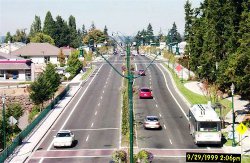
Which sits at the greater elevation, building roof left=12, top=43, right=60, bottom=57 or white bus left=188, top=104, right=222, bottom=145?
building roof left=12, top=43, right=60, bottom=57

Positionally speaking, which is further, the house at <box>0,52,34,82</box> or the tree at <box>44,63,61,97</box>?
the house at <box>0,52,34,82</box>

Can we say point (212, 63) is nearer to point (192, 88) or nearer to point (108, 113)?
point (192, 88)

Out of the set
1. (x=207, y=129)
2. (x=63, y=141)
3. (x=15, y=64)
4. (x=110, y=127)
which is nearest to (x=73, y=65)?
(x=15, y=64)

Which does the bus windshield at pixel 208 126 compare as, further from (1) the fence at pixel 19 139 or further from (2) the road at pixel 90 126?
(1) the fence at pixel 19 139

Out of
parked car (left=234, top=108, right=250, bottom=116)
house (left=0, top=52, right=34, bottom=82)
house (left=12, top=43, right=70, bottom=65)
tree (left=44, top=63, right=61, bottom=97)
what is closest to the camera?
parked car (left=234, top=108, right=250, bottom=116)

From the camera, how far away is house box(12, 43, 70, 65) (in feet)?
443

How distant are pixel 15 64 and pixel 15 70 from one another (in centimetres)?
141

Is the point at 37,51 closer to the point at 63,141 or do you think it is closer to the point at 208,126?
the point at 63,141

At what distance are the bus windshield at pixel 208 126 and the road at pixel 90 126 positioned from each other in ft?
24.4

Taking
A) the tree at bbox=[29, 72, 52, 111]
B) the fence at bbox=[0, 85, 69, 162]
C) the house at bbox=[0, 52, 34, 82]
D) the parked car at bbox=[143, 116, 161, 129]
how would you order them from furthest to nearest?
1. the house at bbox=[0, 52, 34, 82]
2. the tree at bbox=[29, 72, 52, 111]
3. the parked car at bbox=[143, 116, 161, 129]
4. the fence at bbox=[0, 85, 69, 162]

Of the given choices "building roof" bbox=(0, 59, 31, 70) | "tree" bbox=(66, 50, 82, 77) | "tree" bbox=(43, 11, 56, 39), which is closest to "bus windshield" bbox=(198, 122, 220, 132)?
"tree" bbox=(66, 50, 82, 77)

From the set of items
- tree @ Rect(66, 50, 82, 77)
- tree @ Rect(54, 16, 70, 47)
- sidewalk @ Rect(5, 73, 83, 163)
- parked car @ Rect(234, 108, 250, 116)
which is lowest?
sidewalk @ Rect(5, 73, 83, 163)

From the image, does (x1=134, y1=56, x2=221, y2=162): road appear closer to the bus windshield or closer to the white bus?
the white bus

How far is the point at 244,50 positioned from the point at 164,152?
50.2 feet
